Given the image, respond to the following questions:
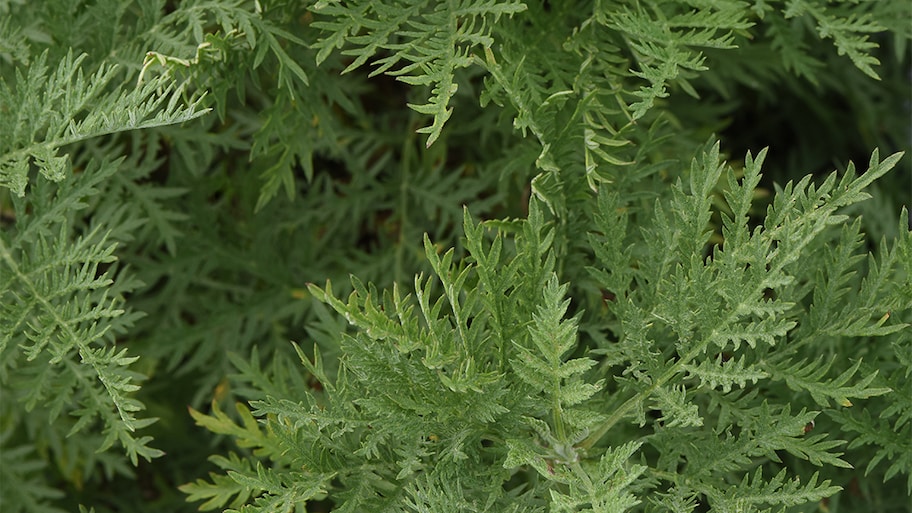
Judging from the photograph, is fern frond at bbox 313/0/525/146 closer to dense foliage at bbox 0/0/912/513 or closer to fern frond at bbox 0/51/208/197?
dense foliage at bbox 0/0/912/513

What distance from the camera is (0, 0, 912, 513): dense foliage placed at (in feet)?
2.27

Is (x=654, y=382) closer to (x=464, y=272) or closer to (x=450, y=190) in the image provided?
(x=464, y=272)

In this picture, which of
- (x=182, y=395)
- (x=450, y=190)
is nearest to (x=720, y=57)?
(x=450, y=190)

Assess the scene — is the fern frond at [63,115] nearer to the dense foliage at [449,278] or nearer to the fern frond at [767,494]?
the dense foliage at [449,278]

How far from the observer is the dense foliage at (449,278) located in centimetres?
69

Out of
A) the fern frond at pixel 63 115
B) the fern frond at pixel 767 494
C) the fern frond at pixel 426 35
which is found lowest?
the fern frond at pixel 767 494

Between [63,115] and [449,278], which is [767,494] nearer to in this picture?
[449,278]

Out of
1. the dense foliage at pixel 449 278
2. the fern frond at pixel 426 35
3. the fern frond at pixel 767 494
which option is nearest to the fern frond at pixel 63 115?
the dense foliage at pixel 449 278


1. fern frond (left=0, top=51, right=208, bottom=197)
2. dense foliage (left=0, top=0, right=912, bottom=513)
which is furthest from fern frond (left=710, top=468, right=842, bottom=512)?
fern frond (left=0, top=51, right=208, bottom=197)

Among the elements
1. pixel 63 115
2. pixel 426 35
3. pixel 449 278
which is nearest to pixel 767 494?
pixel 449 278

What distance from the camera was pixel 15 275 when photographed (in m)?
0.82

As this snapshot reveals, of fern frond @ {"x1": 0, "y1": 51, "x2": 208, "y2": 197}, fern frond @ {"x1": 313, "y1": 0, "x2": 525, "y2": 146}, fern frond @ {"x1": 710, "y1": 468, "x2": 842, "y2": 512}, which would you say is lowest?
fern frond @ {"x1": 710, "y1": 468, "x2": 842, "y2": 512}

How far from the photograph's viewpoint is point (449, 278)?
688 millimetres

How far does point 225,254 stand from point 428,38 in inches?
17.4
